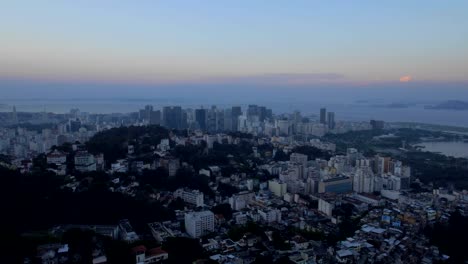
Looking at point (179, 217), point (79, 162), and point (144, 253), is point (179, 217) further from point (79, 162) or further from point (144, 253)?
point (79, 162)

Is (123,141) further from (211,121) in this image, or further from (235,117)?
(235,117)

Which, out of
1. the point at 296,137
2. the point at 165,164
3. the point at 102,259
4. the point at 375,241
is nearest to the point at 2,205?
the point at 102,259

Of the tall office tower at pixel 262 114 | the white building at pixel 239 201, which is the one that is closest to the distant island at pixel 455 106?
the tall office tower at pixel 262 114

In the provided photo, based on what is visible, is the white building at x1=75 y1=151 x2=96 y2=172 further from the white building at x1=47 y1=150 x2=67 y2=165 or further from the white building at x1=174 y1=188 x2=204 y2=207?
the white building at x1=174 y1=188 x2=204 y2=207

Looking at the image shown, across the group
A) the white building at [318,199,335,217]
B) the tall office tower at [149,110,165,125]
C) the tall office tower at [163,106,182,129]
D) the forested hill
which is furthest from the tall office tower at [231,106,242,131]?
the white building at [318,199,335,217]

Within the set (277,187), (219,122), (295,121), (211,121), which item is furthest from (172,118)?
(277,187)

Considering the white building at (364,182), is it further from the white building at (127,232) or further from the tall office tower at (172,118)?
the tall office tower at (172,118)

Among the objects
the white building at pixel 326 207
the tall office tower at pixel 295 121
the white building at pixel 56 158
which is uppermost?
the white building at pixel 56 158
